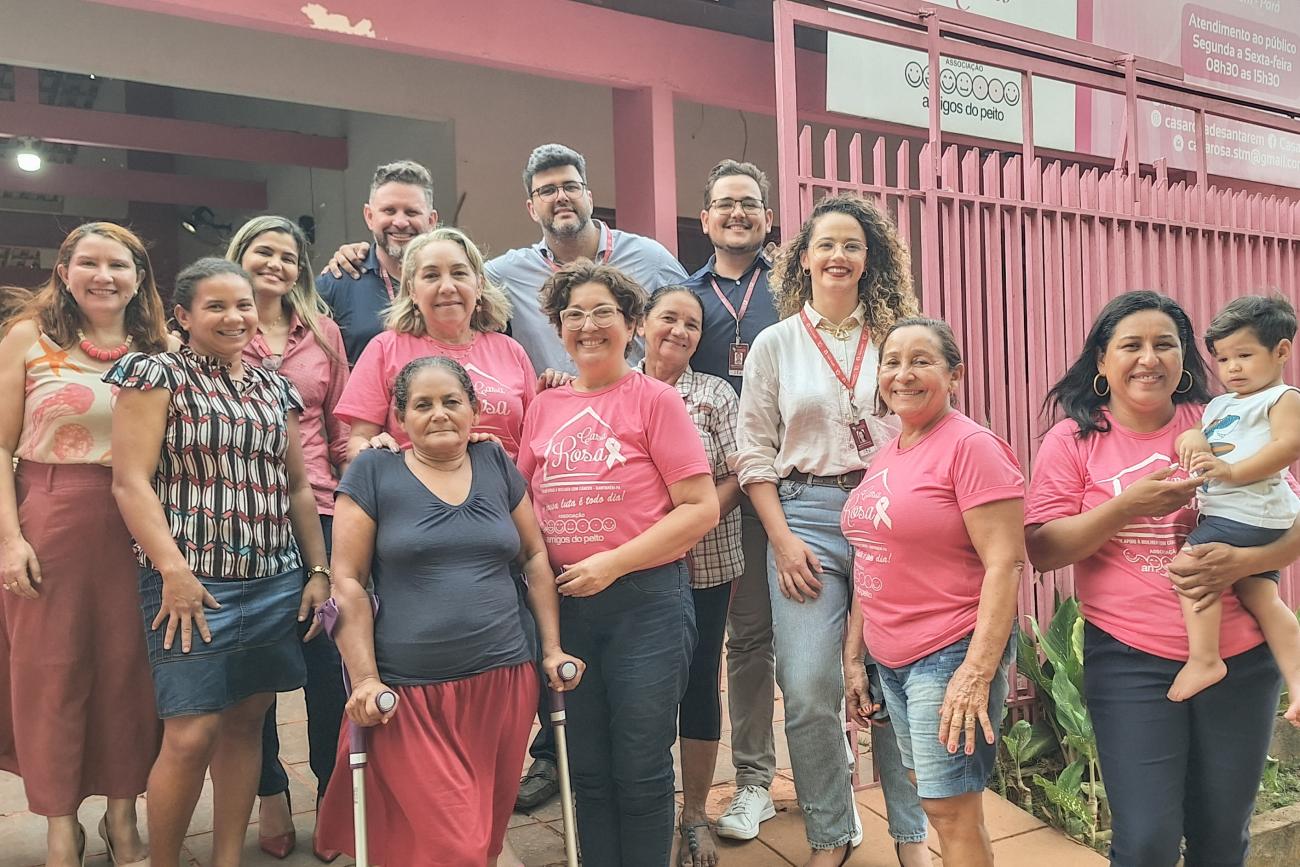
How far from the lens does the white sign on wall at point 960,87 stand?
613 centimetres

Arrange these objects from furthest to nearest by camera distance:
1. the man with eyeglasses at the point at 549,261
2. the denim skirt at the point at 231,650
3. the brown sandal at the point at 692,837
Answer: the man with eyeglasses at the point at 549,261
the brown sandal at the point at 692,837
the denim skirt at the point at 231,650

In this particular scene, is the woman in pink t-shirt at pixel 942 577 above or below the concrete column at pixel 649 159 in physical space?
below

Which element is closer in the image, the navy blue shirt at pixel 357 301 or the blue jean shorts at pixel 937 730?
the blue jean shorts at pixel 937 730

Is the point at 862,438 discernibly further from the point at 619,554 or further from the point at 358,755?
the point at 358,755

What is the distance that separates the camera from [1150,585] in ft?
8.16

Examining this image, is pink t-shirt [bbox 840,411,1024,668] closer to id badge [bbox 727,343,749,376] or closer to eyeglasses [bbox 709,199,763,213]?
id badge [bbox 727,343,749,376]

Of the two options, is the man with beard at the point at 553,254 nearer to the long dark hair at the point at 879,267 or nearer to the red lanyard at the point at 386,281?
the red lanyard at the point at 386,281

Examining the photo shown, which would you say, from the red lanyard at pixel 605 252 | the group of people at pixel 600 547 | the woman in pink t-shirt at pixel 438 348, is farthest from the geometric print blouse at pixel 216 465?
the red lanyard at pixel 605 252

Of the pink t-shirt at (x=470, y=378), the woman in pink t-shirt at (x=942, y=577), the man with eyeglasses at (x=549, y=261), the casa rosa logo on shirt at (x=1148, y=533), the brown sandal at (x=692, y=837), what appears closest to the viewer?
the woman in pink t-shirt at (x=942, y=577)

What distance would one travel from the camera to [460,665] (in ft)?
8.38

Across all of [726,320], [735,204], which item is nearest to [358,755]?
[726,320]

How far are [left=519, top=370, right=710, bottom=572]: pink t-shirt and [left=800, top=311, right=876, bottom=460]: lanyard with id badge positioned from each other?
0.52 m

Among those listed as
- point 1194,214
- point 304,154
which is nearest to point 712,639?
point 1194,214

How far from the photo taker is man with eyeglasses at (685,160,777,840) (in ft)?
11.5
